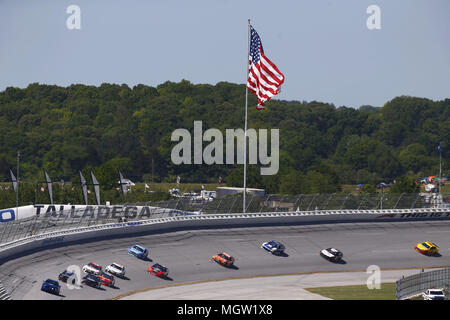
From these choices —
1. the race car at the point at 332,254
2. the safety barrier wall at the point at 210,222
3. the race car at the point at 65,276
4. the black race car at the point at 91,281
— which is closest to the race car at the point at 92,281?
the black race car at the point at 91,281

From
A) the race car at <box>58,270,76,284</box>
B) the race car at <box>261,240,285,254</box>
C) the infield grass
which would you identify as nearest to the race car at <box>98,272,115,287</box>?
the race car at <box>58,270,76,284</box>

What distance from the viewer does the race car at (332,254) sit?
52.5m

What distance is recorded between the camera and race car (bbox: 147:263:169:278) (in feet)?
156

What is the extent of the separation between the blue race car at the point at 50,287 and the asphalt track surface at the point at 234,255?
1.04 ft

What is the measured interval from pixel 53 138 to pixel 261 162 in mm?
46280

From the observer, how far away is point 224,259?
166ft

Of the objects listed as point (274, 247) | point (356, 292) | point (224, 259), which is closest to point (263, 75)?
point (274, 247)

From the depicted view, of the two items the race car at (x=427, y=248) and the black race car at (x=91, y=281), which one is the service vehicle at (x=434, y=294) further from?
the black race car at (x=91, y=281)

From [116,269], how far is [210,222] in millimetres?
14752

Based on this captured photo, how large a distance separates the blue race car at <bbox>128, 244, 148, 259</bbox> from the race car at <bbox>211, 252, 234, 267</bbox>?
4.97m

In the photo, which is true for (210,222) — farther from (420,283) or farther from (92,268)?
(420,283)

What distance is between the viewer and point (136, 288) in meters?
44.8
